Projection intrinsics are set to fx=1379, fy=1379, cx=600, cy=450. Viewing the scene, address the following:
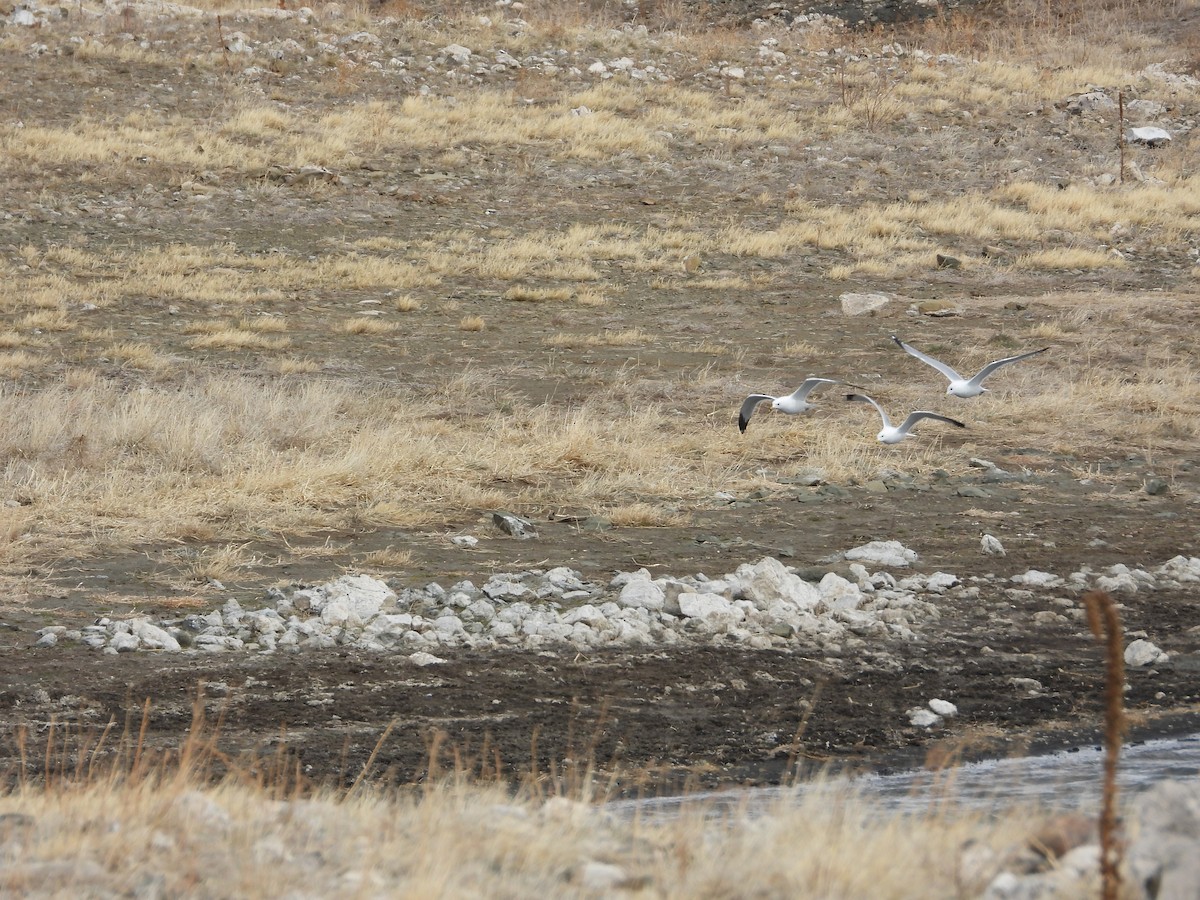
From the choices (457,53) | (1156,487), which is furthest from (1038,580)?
(457,53)

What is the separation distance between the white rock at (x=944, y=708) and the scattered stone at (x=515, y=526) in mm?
2895

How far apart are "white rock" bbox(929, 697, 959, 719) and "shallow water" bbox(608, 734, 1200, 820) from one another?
0.41 metres

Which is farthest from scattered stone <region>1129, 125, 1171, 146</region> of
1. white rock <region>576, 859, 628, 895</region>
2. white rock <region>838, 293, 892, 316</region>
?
white rock <region>576, 859, 628, 895</region>

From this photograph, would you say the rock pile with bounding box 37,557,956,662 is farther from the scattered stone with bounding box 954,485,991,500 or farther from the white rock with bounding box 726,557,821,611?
the scattered stone with bounding box 954,485,991,500

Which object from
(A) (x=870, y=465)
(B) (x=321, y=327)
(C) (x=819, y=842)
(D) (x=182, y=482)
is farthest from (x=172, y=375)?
(C) (x=819, y=842)

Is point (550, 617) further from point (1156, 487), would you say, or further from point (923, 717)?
point (1156, 487)

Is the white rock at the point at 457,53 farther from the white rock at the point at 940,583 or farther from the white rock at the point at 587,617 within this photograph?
the white rock at the point at 587,617

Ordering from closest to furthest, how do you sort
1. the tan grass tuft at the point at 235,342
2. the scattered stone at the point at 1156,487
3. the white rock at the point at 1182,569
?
the white rock at the point at 1182,569
the scattered stone at the point at 1156,487
the tan grass tuft at the point at 235,342

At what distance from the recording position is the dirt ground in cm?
532

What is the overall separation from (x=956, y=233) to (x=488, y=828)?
16.9 m

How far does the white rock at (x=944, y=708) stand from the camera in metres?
5.83

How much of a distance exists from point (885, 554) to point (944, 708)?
6.43ft

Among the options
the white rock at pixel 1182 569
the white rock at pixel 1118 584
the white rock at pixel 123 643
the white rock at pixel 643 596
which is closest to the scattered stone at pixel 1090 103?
the white rock at pixel 1182 569

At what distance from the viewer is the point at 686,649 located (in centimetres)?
632
